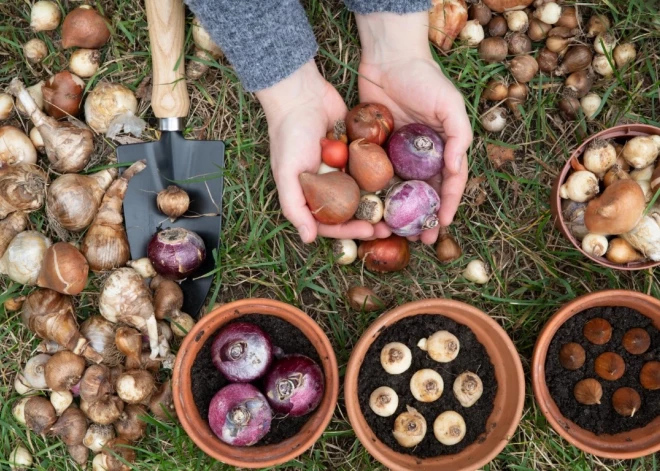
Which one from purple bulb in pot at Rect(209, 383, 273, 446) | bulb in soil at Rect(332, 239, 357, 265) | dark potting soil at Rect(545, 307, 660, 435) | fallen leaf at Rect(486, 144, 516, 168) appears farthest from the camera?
fallen leaf at Rect(486, 144, 516, 168)

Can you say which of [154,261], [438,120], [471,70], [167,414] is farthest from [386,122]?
[167,414]

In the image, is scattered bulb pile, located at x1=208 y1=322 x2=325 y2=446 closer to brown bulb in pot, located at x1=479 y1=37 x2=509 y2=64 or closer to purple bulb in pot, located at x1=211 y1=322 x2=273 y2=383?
purple bulb in pot, located at x1=211 y1=322 x2=273 y2=383

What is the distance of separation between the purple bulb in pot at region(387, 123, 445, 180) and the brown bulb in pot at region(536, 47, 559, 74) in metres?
0.61

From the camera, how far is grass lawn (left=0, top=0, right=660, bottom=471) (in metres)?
2.15

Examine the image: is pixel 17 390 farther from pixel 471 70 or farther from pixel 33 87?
pixel 471 70

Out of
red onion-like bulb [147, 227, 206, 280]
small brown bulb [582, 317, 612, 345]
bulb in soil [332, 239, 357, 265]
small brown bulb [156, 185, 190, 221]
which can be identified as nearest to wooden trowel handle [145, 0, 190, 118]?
small brown bulb [156, 185, 190, 221]

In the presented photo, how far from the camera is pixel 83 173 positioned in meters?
2.23

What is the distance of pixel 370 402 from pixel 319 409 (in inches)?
7.0

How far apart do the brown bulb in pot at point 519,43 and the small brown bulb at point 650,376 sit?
4.05ft

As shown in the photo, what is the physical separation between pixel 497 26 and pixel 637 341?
4.14 feet

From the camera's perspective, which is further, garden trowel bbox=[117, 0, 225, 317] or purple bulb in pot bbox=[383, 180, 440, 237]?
garden trowel bbox=[117, 0, 225, 317]

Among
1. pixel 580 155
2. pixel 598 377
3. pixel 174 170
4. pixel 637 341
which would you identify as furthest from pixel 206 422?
pixel 580 155

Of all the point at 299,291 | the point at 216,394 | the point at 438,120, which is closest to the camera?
the point at 216,394

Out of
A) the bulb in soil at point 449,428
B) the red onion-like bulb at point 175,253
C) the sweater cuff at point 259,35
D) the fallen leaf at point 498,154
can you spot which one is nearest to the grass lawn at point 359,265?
the fallen leaf at point 498,154
